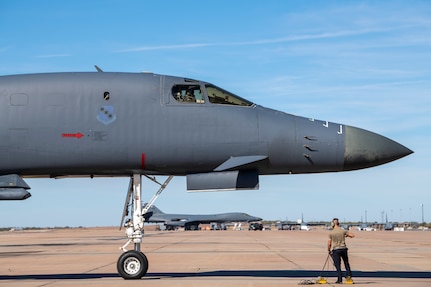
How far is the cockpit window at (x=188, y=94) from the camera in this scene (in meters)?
16.5

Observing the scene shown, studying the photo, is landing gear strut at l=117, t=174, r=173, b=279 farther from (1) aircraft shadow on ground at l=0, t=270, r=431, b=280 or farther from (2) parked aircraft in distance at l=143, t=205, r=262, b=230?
(2) parked aircraft in distance at l=143, t=205, r=262, b=230

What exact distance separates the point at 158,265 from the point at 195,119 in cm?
947

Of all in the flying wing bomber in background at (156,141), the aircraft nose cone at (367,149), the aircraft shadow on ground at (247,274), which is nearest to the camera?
the aircraft nose cone at (367,149)

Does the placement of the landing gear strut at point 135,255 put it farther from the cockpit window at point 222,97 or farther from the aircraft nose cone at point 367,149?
the aircraft nose cone at point 367,149

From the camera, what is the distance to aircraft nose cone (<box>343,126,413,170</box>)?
52.2ft

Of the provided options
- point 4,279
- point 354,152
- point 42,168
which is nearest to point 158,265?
point 4,279

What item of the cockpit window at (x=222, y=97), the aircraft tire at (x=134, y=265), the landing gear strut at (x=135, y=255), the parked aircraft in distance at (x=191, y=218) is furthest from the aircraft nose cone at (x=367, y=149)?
the parked aircraft in distance at (x=191, y=218)

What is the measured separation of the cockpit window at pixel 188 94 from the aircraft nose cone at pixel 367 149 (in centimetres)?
347

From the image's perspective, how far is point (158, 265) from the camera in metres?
24.3

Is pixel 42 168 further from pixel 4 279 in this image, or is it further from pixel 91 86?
pixel 4 279

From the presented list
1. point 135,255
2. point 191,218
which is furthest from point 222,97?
point 191,218

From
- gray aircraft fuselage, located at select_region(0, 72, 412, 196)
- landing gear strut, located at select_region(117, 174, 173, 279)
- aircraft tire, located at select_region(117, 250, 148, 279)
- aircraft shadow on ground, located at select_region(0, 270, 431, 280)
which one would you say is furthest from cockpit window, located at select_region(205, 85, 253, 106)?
aircraft shadow on ground, located at select_region(0, 270, 431, 280)

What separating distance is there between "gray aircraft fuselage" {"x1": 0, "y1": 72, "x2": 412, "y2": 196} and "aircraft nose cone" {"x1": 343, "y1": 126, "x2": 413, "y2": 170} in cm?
2

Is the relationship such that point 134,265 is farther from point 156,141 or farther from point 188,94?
point 188,94
